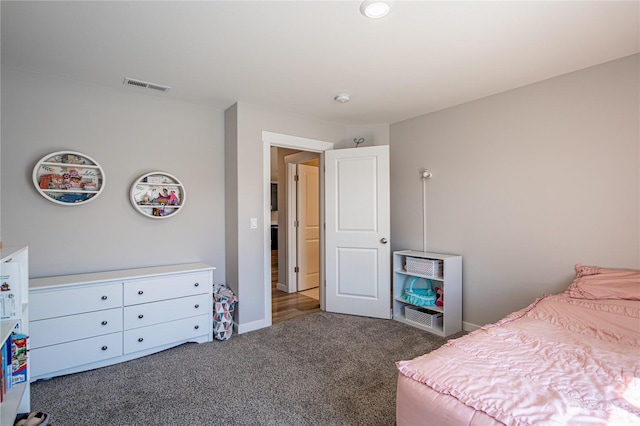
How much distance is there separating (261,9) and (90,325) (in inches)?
101

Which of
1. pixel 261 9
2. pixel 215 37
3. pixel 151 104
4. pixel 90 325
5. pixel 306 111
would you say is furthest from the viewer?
pixel 306 111

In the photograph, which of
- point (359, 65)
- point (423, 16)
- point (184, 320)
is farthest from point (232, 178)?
point (423, 16)

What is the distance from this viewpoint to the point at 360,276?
3.82m

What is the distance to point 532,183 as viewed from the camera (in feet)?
9.35

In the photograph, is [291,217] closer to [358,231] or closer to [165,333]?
[358,231]

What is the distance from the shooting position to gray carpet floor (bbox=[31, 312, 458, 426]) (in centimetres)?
194

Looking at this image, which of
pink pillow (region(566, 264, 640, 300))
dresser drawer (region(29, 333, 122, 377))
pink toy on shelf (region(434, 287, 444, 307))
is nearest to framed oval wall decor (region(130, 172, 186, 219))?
dresser drawer (region(29, 333, 122, 377))

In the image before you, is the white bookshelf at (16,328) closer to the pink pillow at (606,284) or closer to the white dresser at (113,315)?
the white dresser at (113,315)

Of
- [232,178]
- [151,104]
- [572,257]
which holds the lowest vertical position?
[572,257]

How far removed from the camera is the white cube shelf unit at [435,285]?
10.5ft

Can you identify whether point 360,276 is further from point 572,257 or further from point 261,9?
point 261,9

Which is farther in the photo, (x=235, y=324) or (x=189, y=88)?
(x=235, y=324)

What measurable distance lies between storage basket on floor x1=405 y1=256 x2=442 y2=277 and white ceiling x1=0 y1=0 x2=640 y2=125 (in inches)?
66.1

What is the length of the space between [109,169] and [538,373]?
340 centimetres
